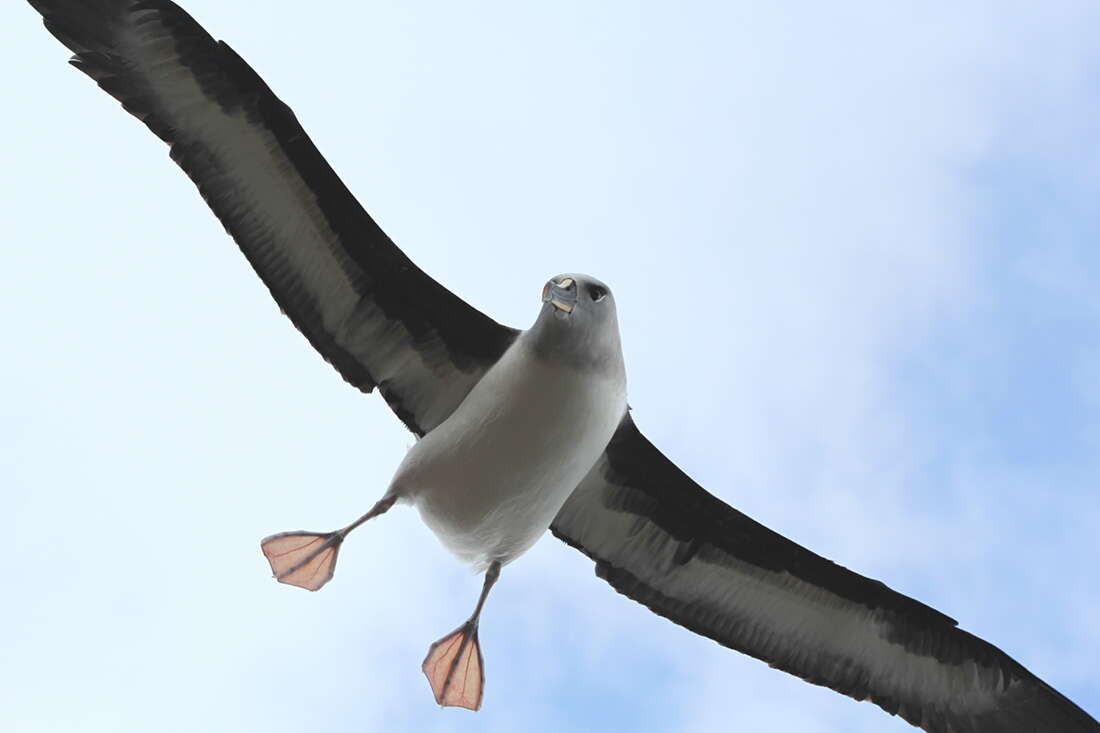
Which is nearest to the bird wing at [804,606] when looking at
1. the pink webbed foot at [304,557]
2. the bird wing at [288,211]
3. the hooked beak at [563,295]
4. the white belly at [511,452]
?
the white belly at [511,452]

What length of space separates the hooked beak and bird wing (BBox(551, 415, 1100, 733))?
6.98 feet

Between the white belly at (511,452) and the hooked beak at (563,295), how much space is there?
17.5 inches

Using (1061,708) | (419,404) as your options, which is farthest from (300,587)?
(1061,708)

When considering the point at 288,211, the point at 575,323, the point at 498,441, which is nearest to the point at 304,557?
the point at 498,441

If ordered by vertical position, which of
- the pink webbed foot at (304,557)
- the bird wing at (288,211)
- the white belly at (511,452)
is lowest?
the pink webbed foot at (304,557)

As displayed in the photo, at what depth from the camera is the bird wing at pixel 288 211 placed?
33.9ft

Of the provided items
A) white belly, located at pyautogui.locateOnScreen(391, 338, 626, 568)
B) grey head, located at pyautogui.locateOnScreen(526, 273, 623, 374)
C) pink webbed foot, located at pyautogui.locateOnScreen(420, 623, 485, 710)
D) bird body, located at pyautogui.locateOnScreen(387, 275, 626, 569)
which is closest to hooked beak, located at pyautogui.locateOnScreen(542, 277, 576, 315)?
grey head, located at pyautogui.locateOnScreen(526, 273, 623, 374)

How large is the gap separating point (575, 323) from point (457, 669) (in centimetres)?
306

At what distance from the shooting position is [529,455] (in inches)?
399

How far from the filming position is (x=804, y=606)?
39.0ft

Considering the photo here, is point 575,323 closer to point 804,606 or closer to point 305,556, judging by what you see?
point 305,556

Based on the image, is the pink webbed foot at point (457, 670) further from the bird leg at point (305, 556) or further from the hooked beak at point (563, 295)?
→ the hooked beak at point (563, 295)

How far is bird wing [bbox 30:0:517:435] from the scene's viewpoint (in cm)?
1032

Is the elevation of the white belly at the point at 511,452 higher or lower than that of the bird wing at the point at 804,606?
lower
